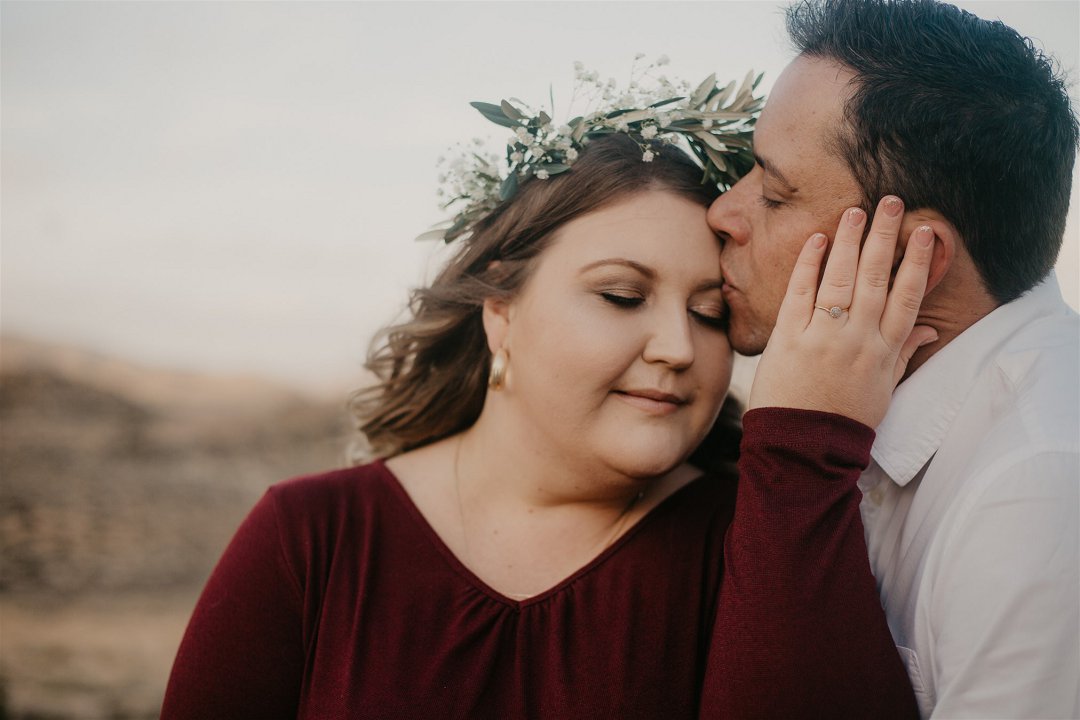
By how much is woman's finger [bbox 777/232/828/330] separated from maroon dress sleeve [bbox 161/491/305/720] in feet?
5.45

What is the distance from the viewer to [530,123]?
3156 mm

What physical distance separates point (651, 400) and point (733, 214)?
2.07 feet

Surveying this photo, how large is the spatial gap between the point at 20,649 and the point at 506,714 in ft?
19.5

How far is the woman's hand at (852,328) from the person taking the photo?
238 centimetres

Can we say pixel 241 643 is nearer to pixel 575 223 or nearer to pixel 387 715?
pixel 387 715

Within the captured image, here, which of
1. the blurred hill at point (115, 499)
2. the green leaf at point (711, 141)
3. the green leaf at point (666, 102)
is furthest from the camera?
the blurred hill at point (115, 499)

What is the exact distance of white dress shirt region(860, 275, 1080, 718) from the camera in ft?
6.71

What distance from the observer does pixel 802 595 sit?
221 cm

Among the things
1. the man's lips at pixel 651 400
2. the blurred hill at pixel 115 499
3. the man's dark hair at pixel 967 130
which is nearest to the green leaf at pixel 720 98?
the man's dark hair at pixel 967 130

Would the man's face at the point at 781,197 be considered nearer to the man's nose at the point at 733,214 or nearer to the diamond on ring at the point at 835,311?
the man's nose at the point at 733,214

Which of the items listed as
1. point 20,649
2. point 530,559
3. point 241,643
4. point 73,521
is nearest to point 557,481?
point 530,559

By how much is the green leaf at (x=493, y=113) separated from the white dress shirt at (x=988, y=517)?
5.29 feet

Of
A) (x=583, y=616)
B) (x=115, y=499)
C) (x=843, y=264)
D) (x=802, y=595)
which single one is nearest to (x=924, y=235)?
(x=843, y=264)

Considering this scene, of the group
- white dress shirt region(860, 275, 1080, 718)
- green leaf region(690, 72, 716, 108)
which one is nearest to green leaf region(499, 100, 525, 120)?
green leaf region(690, 72, 716, 108)
